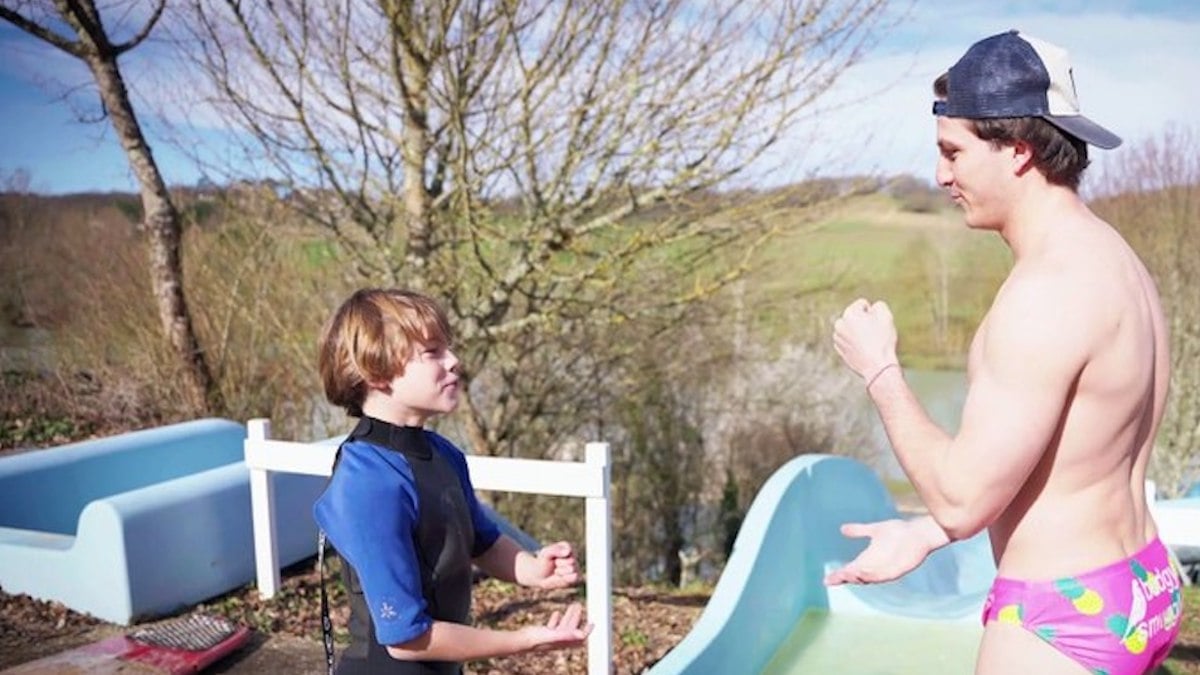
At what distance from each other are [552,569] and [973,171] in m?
1.03

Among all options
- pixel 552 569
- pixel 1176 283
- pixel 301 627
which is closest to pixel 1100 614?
pixel 552 569

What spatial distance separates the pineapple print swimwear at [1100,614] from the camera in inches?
52.9

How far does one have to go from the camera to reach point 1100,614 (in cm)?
134

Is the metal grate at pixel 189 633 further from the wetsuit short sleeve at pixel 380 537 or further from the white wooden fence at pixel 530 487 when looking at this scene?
the wetsuit short sleeve at pixel 380 537

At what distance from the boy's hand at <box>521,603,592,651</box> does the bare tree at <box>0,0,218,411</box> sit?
674cm

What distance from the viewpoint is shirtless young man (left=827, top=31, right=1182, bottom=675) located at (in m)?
1.28

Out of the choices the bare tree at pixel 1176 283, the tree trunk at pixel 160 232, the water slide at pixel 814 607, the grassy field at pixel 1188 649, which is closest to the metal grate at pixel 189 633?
the water slide at pixel 814 607

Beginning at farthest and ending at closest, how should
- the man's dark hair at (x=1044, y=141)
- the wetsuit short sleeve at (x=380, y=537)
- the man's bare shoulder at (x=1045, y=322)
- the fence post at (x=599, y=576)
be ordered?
the fence post at (x=599, y=576) → the wetsuit short sleeve at (x=380, y=537) → the man's dark hair at (x=1044, y=141) → the man's bare shoulder at (x=1045, y=322)

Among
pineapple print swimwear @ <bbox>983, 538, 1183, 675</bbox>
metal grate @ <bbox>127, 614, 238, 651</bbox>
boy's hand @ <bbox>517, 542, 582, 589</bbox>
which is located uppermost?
pineapple print swimwear @ <bbox>983, 538, 1183, 675</bbox>

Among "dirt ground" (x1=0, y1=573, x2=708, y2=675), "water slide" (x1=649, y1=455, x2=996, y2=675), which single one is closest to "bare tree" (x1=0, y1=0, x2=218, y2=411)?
"dirt ground" (x1=0, y1=573, x2=708, y2=675)

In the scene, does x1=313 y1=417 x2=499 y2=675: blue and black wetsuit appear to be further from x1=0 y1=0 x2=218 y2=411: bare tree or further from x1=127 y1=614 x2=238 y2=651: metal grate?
x1=0 y1=0 x2=218 y2=411: bare tree

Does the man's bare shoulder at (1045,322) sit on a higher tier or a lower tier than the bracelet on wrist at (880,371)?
higher

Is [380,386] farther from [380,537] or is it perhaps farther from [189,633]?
[189,633]

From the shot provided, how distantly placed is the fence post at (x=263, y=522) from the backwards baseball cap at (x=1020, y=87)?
3.56 m
